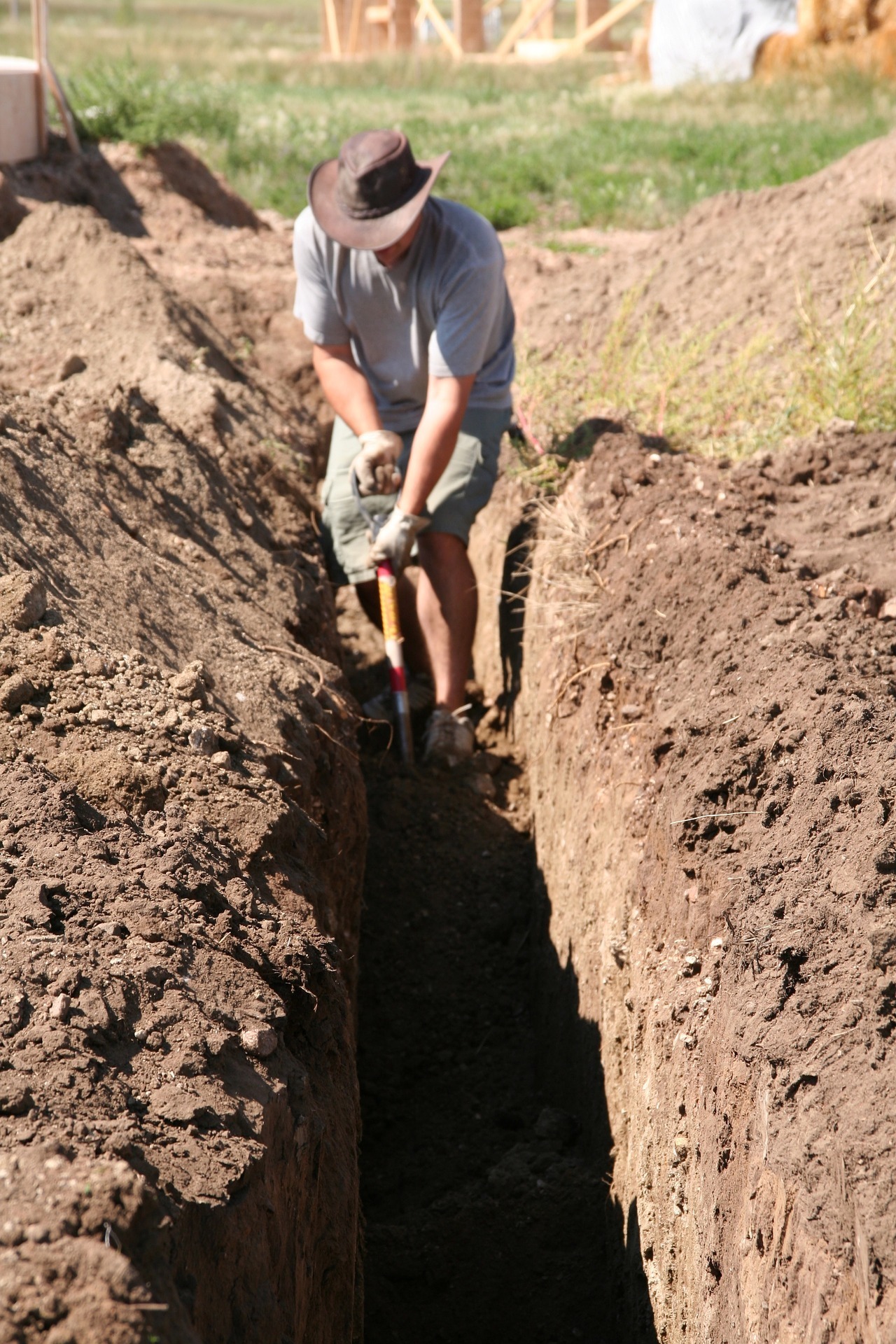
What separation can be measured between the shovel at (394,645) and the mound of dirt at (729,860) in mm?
488

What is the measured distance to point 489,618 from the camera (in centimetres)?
516

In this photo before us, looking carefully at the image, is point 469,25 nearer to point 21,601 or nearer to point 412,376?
point 412,376

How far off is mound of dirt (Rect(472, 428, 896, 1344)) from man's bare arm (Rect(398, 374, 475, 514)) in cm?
48

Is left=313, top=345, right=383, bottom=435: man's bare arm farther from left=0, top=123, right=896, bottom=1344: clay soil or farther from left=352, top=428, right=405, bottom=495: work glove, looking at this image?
left=0, top=123, right=896, bottom=1344: clay soil

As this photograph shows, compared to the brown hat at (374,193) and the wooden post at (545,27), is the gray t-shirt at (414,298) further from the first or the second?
the wooden post at (545,27)

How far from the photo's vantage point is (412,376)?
441cm

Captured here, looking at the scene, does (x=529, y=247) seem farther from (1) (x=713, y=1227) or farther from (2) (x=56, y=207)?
(1) (x=713, y=1227)

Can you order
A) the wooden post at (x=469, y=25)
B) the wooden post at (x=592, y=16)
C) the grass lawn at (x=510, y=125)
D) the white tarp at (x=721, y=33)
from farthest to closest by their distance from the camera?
the wooden post at (x=469, y=25)
the wooden post at (x=592, y=16)
the white tarp at (x=721, y=33)
the grass lawn at (x=510, y=125)

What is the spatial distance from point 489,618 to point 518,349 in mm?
1798

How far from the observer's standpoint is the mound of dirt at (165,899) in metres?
1.53

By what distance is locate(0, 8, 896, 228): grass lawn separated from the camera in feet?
27.9

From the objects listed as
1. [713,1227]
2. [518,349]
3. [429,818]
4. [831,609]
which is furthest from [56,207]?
[713,1227]

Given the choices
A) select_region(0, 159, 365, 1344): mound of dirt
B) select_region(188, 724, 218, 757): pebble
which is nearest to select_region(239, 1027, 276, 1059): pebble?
select_region(0, 159, 365, 1344): mound of dirt

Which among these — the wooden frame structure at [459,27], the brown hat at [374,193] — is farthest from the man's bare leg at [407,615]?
the wooden frame structure at [459,27]
